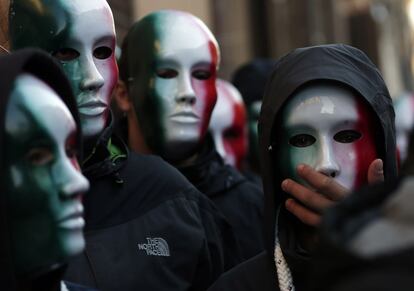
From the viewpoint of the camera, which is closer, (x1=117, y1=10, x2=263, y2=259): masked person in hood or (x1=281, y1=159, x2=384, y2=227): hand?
(x1=281, y1=159, x2=384, y2=227): hand

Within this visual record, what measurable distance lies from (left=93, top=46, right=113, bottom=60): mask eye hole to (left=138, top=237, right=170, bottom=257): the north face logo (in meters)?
0.67

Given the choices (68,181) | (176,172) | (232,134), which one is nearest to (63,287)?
(68,181)

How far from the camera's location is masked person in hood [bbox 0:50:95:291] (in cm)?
249

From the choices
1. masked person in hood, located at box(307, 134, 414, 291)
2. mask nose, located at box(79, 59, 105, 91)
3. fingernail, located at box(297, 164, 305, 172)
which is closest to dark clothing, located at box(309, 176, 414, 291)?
masked person in hood, located at box(307, 134, 414, 291)

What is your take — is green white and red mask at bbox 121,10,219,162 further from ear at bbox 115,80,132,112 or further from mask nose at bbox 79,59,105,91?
mask nose at bbox 79,59,105,91

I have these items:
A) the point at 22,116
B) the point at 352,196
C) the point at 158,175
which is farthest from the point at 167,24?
the point at 352,196

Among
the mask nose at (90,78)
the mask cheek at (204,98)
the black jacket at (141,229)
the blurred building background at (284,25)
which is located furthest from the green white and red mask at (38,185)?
the blurred building background at (284,25)

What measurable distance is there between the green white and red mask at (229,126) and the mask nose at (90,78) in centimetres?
218

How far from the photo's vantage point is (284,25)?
44.5ft

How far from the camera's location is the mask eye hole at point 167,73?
172 inches

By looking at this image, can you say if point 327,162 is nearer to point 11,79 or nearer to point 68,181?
point 68,181

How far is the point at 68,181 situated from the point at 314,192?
2.95 ft

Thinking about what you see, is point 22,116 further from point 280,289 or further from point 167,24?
point 167,24

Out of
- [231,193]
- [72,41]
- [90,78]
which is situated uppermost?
[72,41]
